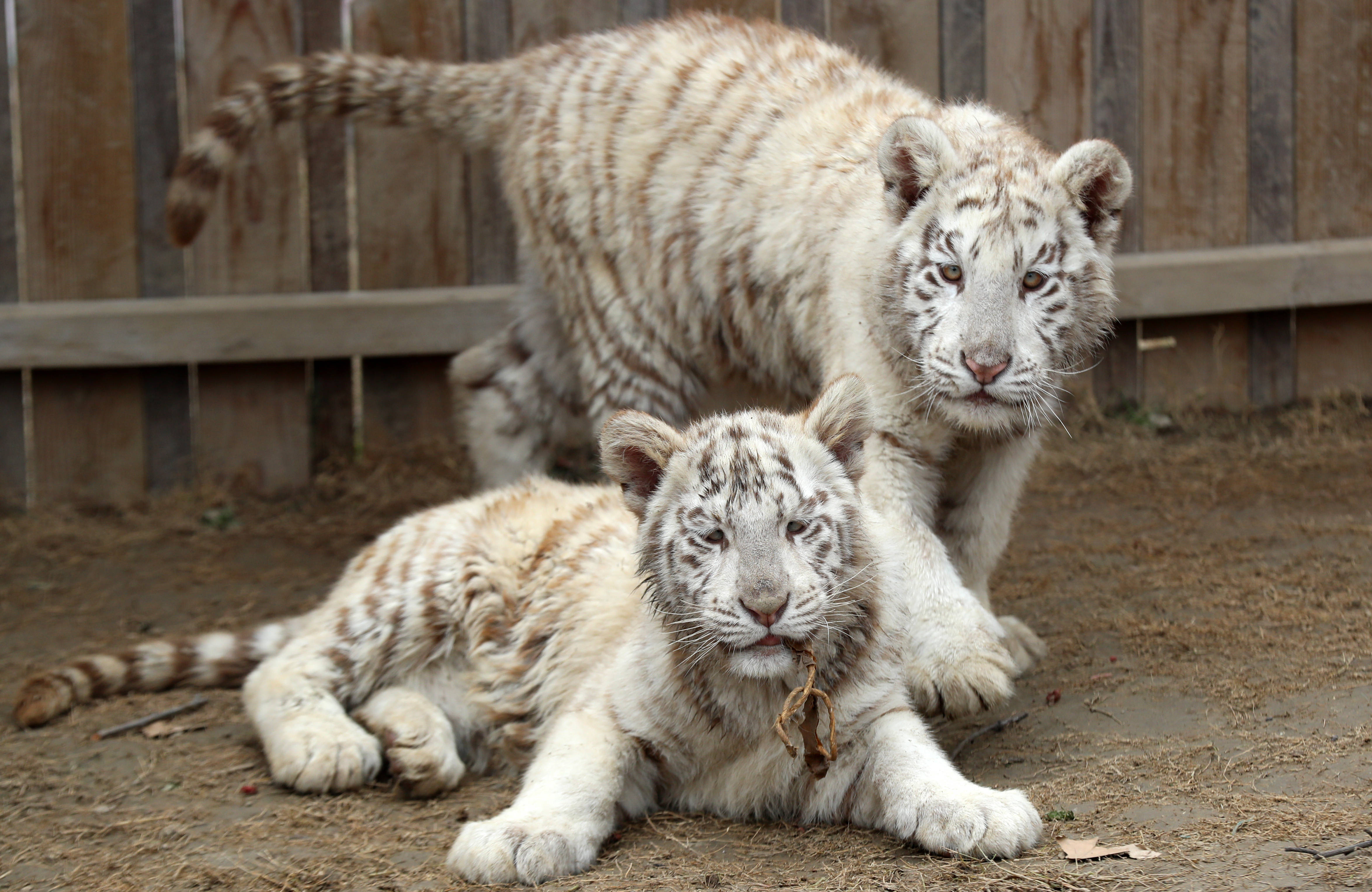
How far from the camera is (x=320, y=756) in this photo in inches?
143

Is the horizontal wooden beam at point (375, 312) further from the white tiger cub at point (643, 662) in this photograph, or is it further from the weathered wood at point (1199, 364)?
the white tiger cub at point (643, 662)

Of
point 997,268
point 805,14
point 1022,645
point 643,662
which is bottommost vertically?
point 1022,645

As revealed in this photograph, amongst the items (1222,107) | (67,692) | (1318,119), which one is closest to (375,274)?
(67,692)

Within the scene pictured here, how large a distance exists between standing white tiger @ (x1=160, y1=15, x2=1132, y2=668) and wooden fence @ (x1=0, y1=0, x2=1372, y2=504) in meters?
0.57

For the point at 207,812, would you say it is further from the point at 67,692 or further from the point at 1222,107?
the point at 1222,107

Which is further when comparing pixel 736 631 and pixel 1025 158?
pixel 1025 158

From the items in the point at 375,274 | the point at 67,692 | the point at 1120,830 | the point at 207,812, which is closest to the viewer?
the point at 1120,830

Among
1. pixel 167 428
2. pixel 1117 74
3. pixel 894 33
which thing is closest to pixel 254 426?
Result: pixel 167 428

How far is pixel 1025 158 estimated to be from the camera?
391 cm

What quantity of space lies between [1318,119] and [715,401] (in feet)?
11.3

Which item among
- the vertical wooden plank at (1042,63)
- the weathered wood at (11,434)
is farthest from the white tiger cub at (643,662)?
the vertical wooden plank at (1042,63)

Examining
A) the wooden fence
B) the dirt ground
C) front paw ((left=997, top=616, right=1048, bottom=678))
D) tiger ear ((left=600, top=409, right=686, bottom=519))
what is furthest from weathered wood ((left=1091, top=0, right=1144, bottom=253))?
tiger ear ((left=600, top=409, right=686, bottom=519))

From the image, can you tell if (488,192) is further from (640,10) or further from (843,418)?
(843,418)

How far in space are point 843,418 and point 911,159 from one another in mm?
997
